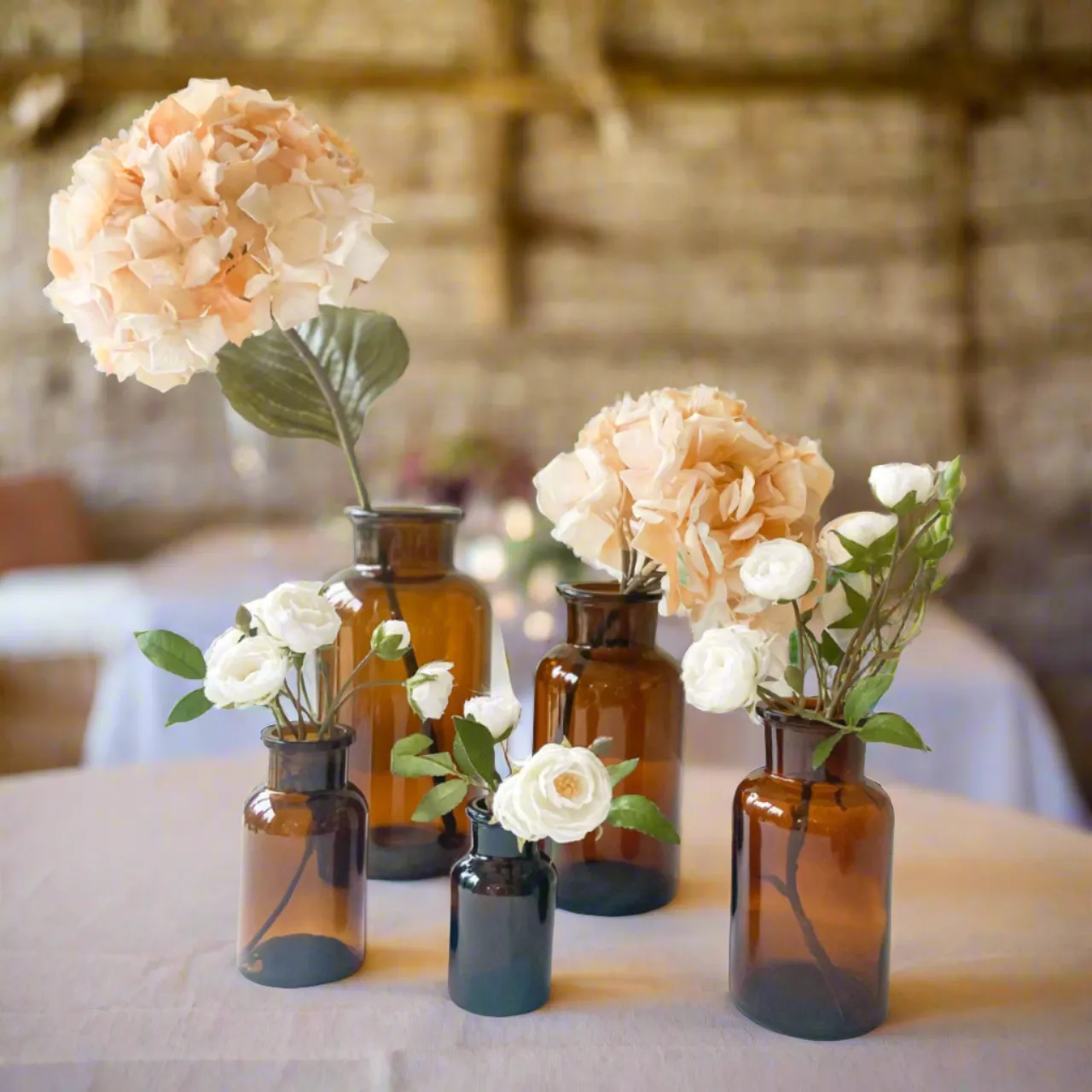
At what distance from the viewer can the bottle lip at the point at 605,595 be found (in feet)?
2.33

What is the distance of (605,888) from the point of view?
0.74 meters

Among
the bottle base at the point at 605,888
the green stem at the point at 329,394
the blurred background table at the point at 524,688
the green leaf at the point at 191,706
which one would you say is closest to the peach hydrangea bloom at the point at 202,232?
the green stem at the point at 329,394

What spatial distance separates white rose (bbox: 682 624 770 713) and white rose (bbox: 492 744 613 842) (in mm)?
69

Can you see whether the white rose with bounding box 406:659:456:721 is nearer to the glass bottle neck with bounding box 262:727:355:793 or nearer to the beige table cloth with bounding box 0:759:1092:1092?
the glass bottle neck with bounding box 262:727:355:793

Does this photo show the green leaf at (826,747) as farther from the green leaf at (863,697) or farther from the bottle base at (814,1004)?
the bottle base at (814,1004)

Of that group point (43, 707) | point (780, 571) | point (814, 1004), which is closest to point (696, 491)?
point (780, 571)

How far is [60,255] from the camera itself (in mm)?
627

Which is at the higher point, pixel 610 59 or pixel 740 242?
pixel 610 59

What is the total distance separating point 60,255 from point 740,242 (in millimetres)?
3118

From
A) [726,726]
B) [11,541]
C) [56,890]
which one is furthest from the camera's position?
[11,541]

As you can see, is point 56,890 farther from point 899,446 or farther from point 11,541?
point 899,446

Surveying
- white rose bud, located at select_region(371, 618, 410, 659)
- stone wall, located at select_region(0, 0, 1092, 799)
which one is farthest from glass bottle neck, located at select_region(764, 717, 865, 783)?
stone wall, located at select_region(0, 0, 1092, 799)

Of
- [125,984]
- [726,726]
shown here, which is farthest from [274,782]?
[726,726]

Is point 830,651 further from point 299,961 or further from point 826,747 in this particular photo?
point 299,961
